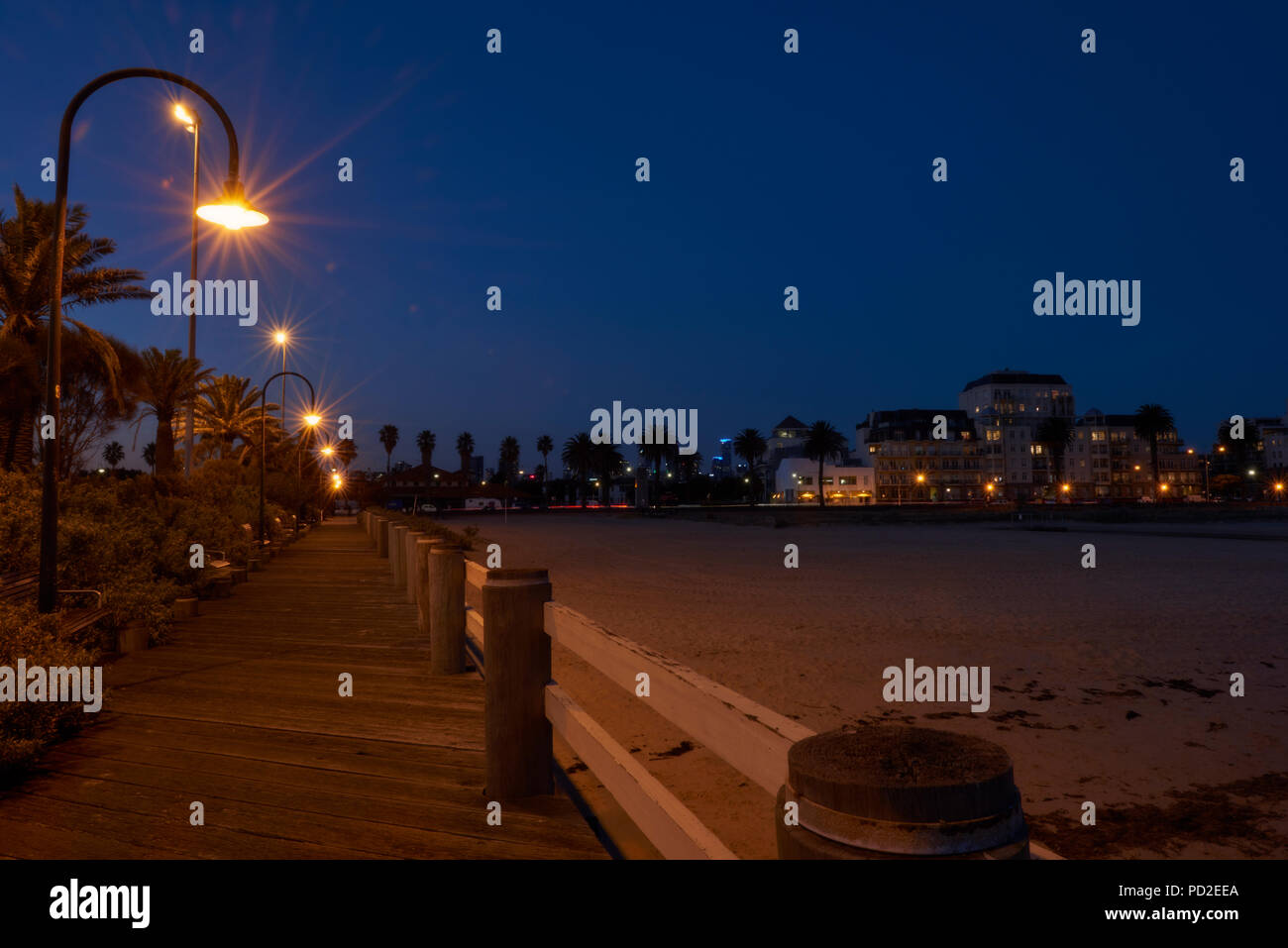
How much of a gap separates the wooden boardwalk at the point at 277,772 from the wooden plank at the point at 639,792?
53cm

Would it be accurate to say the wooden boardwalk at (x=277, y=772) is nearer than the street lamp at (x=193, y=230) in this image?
Yes

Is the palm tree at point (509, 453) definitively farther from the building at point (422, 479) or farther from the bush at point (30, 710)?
the bush at point (30, 710)

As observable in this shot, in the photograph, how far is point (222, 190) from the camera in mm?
8883

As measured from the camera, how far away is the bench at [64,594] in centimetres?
770

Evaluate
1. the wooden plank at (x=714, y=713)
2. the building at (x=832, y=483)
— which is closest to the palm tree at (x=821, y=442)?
the building at (x=832, y=483)

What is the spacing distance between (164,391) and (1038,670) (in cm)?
3087

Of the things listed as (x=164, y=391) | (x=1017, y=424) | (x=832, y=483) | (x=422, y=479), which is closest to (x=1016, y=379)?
(x=1017, y=424)

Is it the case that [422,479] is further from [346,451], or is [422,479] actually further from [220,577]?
[220,577]

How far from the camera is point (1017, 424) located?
132750 millimetres

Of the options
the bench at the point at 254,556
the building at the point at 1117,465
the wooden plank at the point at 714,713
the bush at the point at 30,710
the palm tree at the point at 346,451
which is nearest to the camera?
the wooden plank at the point at 714,713

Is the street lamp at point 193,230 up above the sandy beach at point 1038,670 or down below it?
above
